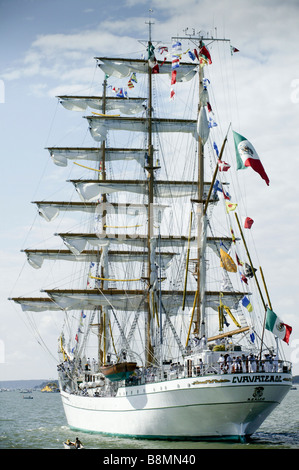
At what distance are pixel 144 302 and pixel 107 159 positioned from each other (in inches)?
707

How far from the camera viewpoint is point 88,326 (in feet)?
203

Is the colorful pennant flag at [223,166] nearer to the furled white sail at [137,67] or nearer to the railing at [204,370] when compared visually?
the railing at [204,370]

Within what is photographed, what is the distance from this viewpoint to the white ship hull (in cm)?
3684

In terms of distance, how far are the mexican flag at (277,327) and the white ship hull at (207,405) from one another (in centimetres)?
229

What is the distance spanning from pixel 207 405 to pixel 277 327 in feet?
18.9

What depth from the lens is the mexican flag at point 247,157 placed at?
3609 centimetres

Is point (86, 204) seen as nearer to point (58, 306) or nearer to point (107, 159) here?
point (107, 159)

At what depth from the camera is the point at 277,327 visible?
3656 cm

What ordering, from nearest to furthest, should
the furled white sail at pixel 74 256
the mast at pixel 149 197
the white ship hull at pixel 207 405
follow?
the white ship hull at pixel 207 405
the mast at pixel 149 197
the furled white sail at pixel 74 256

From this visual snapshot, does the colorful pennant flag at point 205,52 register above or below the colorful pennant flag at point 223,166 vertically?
above

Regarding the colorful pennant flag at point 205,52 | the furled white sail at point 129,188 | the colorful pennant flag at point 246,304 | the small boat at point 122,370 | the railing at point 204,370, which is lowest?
the railing at point 204,370

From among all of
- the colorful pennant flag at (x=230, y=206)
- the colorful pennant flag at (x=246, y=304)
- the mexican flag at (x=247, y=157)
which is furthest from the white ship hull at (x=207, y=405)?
the mexican flag at (x=247, y=157)

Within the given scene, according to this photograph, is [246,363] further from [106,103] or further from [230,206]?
[106,103]

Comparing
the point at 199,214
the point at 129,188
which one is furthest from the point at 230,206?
the point at 129,188
